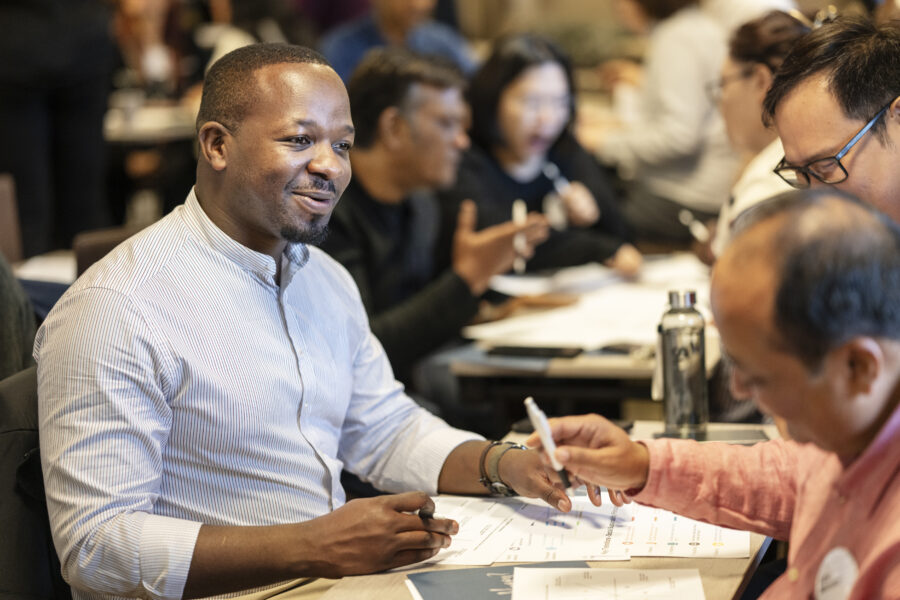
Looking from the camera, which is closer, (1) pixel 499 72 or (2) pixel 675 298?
(2) pixel 675 298

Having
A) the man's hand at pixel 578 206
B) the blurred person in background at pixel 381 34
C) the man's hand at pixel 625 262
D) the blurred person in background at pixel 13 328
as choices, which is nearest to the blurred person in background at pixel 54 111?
the blurred person in background at pixel 381 34

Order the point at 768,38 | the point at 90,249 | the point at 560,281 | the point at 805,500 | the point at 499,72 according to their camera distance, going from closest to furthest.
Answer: the point at 805,500
the point at 90,249
the point at 768,38
the point at 560,281
the point at 499,72

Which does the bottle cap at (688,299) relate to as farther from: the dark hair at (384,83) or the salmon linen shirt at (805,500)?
the dark hair at (384,83)

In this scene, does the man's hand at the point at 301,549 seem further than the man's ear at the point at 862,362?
Yes

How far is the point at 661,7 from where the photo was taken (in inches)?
191

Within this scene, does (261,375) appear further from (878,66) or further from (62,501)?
(878,66)

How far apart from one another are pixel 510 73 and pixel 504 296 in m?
0.84

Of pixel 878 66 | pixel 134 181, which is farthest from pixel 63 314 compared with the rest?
pixel 134 181

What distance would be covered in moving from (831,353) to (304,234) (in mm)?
887

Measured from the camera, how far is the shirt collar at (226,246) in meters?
1.64

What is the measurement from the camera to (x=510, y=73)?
3850 mm

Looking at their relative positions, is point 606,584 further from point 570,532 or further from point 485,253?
point 485,253

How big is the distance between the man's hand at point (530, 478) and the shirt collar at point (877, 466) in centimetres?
58

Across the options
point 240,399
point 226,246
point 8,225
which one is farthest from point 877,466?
point 8,225
